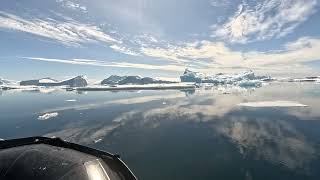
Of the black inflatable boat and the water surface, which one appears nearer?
the black inflatable boat

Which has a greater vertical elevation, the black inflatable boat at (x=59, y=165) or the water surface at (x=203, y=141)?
the black inflatable boat at (x=59, y=165)

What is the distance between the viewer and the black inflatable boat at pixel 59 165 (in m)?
7.28

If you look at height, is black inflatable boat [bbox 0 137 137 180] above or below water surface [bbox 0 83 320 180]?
above

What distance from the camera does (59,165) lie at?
7570mm

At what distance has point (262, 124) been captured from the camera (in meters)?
52.7

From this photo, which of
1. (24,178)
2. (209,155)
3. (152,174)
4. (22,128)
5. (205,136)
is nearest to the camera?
(24,178)

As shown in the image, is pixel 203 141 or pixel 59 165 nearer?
pixel 59 165

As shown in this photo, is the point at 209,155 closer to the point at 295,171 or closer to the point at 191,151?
the point at 191,151

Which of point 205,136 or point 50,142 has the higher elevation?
point 50,142

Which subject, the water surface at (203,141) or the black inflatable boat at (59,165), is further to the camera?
the water surface at (203,141)

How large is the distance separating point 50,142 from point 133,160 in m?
22.6

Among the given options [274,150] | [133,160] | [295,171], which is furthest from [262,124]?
[133,160]

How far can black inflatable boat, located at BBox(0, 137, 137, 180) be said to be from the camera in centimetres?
728

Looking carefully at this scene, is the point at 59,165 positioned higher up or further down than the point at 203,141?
higher up
